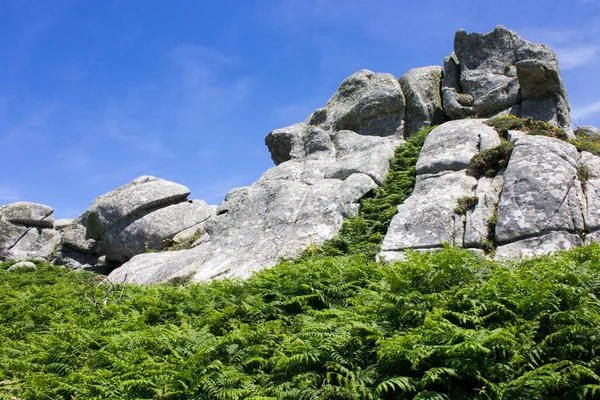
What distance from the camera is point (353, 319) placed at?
343 inches

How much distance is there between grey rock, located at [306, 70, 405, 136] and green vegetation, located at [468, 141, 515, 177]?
7.59 meters

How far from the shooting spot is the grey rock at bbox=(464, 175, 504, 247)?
15.5 metres

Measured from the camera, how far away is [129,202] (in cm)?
2761

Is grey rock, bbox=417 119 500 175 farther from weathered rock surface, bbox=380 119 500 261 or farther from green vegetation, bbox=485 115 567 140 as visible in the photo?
green vegetation, bbox=485 115 567 140

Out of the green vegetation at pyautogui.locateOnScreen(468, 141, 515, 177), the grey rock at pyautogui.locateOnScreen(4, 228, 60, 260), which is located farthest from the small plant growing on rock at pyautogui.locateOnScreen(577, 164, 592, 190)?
the grey rock at pyautogui.locateOnScreen(4, 228, 60, 260)

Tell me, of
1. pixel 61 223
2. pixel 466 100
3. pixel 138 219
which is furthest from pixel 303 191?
pixel 61 223

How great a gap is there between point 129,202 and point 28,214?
1701cm

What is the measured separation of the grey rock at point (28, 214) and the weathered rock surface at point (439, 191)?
31.5 meters

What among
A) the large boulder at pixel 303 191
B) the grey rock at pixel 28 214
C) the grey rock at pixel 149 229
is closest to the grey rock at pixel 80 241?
the grey rock at pixel 149 229

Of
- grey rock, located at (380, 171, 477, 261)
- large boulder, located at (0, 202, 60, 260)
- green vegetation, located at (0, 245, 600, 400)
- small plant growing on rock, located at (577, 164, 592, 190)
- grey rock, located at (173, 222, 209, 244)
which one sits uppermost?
large boulder, located at (0, 202, 60, 260)

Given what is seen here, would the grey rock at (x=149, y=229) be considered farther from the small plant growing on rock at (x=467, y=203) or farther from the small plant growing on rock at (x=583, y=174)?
the small plant growing on rock at (x=583, y=174)

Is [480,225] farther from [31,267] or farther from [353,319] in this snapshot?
[31,267]

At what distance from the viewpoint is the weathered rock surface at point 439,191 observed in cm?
1587

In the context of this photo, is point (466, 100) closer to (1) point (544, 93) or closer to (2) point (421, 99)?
(2) point (421, 99)
